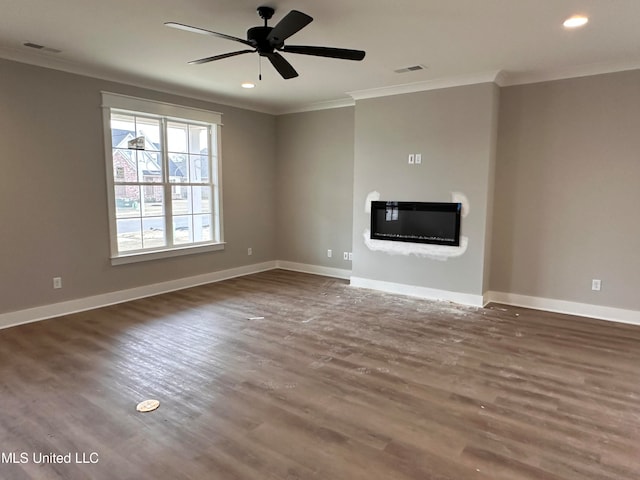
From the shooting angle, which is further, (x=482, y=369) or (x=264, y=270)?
(x=264, y=270)

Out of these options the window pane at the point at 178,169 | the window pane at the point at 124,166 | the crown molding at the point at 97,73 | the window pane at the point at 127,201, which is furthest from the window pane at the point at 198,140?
the window pane at the point at 127,201

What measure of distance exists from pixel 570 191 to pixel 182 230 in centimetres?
495

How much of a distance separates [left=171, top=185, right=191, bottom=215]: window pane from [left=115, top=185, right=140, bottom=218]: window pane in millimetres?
515

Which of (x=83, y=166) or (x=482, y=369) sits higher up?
(x=83, y=166)

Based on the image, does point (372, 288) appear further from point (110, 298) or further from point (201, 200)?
point (110, 298)

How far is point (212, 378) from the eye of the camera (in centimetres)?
288

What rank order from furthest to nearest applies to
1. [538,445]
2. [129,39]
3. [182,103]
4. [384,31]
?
[182,103] < [129,39] < [384,31] < [538,445]

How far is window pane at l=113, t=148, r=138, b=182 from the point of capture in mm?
4746

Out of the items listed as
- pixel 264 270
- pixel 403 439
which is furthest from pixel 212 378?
pixel 264 270

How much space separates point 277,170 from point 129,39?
3.59 meters

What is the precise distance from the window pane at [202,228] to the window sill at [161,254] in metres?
0.18

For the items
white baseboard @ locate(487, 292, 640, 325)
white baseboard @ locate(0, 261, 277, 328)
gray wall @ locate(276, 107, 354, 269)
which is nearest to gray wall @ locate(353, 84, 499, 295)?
white baseboard @ locate(487, 292, 640, 325)

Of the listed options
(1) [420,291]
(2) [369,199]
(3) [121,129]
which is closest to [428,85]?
(2) [369,199]

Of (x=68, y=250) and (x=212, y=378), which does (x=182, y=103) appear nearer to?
(x=68, y=250)
